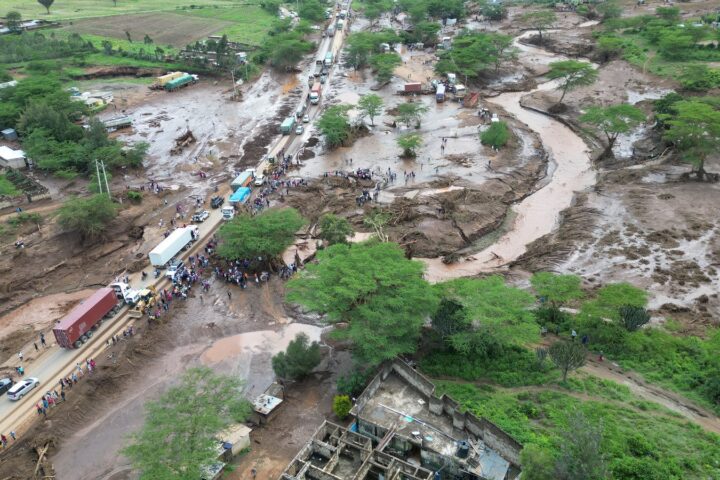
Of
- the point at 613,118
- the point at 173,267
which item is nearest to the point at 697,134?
the point at 613,118

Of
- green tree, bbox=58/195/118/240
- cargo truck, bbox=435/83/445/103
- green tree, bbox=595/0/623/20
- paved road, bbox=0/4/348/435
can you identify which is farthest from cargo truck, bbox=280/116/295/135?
green tree, bbox=595/0/623/20

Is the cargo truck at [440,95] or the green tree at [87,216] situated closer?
the green tree at [87,216]

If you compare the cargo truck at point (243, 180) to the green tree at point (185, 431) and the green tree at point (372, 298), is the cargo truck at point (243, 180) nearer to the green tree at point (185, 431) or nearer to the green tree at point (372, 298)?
the green tree at point (372, 298)

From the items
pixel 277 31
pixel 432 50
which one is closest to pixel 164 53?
pixel 277 31

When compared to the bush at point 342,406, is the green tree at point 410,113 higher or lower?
higher

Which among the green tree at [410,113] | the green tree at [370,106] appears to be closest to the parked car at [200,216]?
the green tree at [370,106]

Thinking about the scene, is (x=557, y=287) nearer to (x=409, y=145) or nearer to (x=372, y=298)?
(x=372, y=298)

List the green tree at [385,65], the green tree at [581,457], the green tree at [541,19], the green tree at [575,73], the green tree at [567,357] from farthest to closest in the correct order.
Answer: the green tree at [541,19] < the green tree at [385,65] < the green tree at [575,73] < the green tree at [567,357] < the green tree at [581,457]

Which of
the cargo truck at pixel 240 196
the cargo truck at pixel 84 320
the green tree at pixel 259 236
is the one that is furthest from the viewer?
the cargo truck at pixel 240 196
